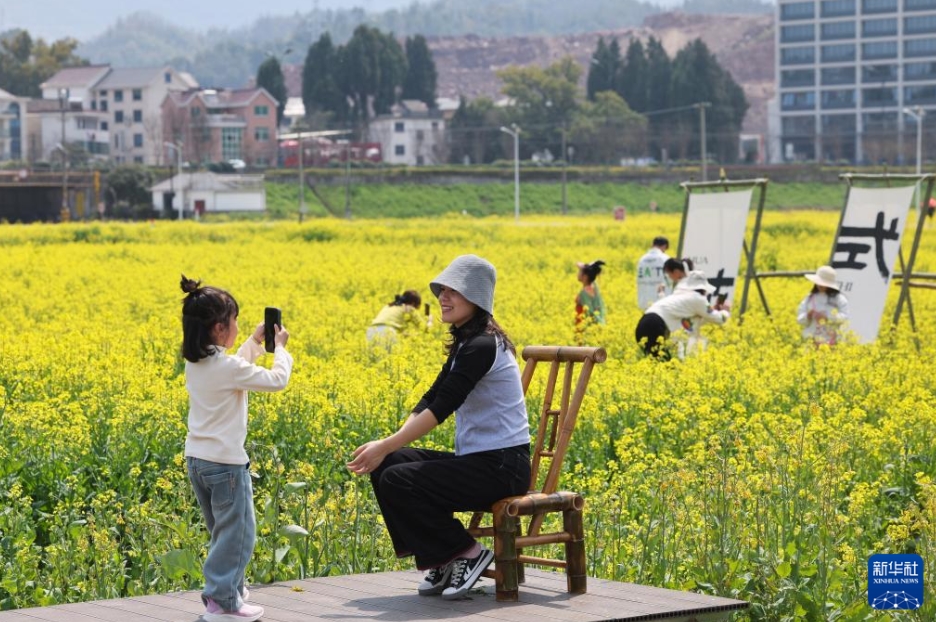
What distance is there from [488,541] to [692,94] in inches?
4352

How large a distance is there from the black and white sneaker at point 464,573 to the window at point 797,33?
12853 centimetres

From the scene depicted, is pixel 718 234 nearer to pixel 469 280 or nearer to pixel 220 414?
pixel 469 280

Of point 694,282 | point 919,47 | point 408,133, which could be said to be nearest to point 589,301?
point 694,282

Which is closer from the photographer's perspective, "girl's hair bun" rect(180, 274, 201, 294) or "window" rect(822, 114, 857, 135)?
"girl's hair bun" rect(180, 274, 201, 294)

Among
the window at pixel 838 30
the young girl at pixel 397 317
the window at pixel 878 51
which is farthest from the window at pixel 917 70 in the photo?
the young girl at pixel 397 317

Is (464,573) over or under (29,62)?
under

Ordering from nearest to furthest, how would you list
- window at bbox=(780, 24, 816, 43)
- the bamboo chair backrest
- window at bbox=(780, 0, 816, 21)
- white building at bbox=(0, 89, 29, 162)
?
the bamboo chair backrest
white building at bbox=(0, 89, 29, 162)
window at bbox=(780, 0, 816, 21)
window at bbox=(780, 24, 816, 43)

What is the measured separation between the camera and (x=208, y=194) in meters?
77.4

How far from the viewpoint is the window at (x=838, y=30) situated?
423ft

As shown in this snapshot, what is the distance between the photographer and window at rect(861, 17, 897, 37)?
12888 cm

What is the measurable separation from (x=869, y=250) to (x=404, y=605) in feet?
36.7

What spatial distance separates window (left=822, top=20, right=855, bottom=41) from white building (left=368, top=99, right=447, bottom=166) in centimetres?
3098

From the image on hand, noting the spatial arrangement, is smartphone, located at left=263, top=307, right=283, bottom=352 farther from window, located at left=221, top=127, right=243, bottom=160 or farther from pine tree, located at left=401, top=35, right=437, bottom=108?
pine tree, located at left=401, top=35, right=437, bottom=108

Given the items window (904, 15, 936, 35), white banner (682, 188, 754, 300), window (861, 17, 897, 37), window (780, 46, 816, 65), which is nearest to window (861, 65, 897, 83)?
window (861, 17, 897, 37)
